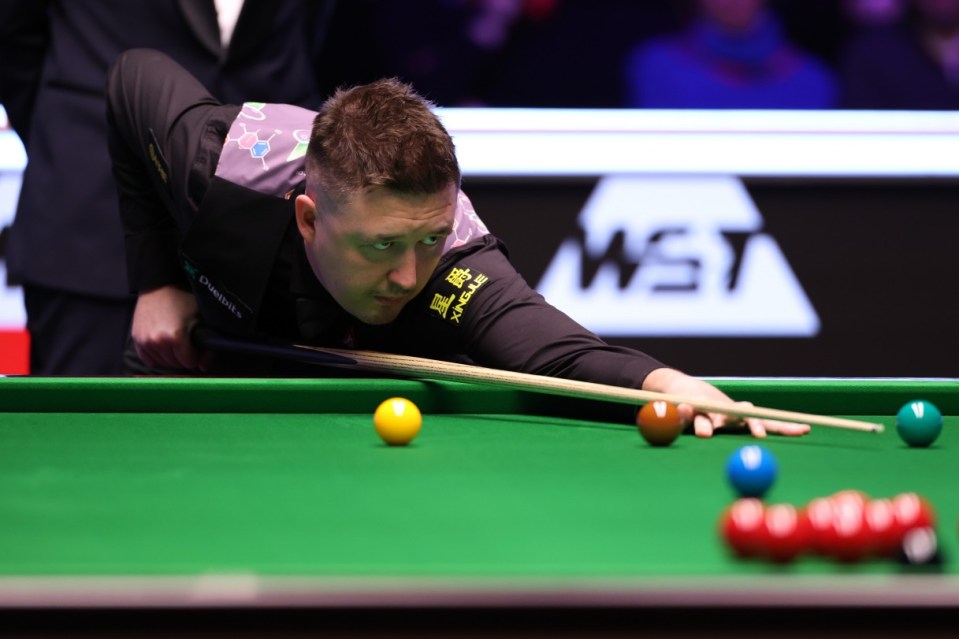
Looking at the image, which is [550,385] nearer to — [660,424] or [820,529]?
[660,424]

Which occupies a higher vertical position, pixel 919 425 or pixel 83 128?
pixel 919 425

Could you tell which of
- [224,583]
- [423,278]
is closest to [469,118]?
[423,278]

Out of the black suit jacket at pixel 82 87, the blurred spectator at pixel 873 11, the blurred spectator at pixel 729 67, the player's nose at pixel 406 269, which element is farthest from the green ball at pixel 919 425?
the blurred spectator at pixel 873 11

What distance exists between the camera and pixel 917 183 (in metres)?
4.94

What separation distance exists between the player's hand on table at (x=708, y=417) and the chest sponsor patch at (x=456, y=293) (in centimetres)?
42

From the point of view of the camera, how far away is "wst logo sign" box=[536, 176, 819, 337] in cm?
483

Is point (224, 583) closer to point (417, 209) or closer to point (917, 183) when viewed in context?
point (417, 209)

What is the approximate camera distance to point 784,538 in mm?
1297

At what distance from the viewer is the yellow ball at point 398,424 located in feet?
6.81

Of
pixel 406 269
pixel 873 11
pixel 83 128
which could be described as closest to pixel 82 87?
pixel 83 128

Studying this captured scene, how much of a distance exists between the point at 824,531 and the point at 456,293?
1.34 metres

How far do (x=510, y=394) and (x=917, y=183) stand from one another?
2976 mm

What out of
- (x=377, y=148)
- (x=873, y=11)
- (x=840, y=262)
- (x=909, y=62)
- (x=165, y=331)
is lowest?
(x=165, y=331)

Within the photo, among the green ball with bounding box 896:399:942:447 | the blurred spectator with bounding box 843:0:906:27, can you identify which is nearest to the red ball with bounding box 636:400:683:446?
the green ball with bounding box 896:399:942:447
